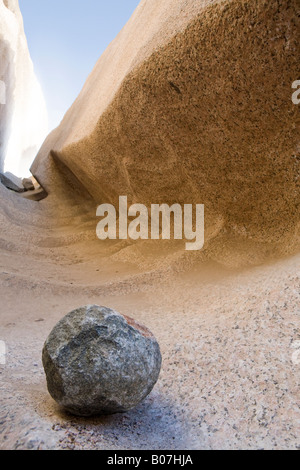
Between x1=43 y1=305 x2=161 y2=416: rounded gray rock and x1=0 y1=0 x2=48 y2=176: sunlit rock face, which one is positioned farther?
x1=0 y1=0 x2=48 y2=176: sunlit rock face

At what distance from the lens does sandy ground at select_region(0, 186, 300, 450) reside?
103 cm

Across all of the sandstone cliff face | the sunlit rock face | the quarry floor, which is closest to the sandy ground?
the quarry floor

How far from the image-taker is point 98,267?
10.2 ft

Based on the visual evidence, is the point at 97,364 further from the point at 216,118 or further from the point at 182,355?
the point at 216,118

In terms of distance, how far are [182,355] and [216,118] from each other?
1.56 meters

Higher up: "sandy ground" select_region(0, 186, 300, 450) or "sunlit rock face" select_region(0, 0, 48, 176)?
"sunlit rock face" select_region(0, 0, 48, 176)

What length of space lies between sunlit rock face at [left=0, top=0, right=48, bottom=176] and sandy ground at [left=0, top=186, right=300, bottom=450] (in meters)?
3.77

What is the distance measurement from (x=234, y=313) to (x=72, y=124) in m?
3.47

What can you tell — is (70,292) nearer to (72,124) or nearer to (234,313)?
(234,313)

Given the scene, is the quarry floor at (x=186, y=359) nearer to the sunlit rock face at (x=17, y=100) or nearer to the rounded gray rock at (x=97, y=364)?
the rounded gray rock at (x=97, y=364)

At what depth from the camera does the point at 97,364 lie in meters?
1.04

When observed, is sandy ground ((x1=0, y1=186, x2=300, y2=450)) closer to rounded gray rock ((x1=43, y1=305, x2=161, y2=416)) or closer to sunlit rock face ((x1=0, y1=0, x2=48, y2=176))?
rounded gray rock ((x1=43, y1=305, x2=161, y2=416))

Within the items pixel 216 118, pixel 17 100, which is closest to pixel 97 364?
pixel 216 118
